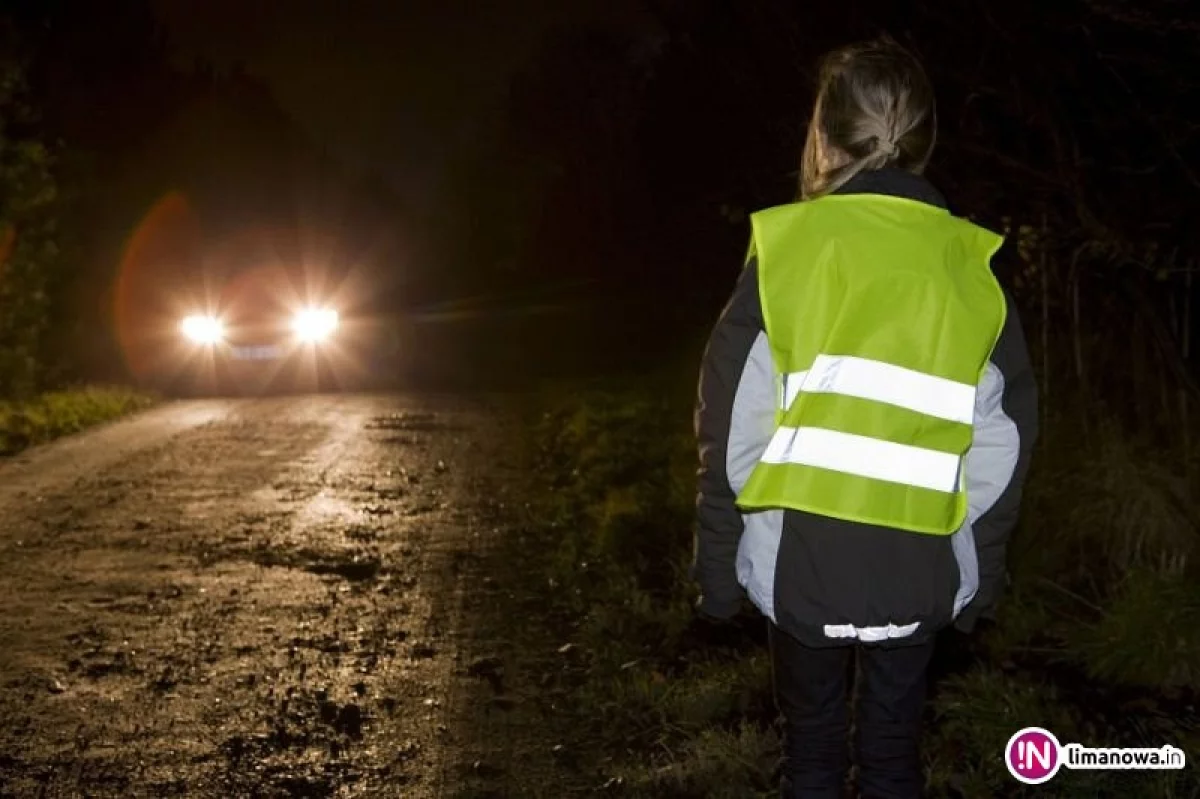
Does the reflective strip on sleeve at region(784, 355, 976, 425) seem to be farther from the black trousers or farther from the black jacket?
the black trousers

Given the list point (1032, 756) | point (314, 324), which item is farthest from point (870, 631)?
point (314, 324)

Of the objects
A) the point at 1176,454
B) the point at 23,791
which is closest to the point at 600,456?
the point at 1176,454

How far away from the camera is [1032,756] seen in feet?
15.4

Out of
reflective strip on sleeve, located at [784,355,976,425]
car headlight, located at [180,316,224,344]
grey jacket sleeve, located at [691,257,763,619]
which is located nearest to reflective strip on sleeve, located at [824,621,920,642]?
grey jacket sleeve, located at [691,257,763,619]

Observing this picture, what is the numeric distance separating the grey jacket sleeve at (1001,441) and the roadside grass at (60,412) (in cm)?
1113

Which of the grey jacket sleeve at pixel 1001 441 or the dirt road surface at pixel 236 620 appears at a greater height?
the grey jacket sleeve at pixel 1001 441

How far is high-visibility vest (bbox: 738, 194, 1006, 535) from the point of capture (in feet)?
10.5

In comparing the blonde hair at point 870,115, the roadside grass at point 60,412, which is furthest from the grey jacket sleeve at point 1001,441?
the roadside grass at point 60,412

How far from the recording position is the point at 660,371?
2077 cm

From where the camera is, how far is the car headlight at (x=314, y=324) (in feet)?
68.6

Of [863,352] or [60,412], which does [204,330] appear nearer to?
[60,412]

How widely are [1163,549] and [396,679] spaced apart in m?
3.56

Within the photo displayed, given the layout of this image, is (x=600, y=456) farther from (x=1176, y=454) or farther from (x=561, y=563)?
(x=1176, y=454)

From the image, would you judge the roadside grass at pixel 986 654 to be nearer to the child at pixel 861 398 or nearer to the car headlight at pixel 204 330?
the child at pixel 861 398
